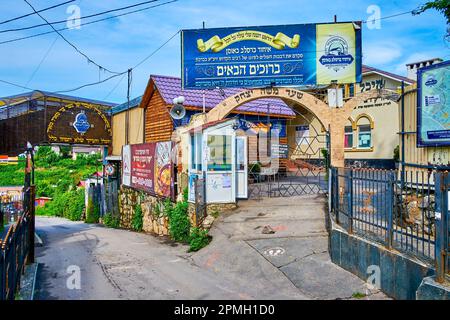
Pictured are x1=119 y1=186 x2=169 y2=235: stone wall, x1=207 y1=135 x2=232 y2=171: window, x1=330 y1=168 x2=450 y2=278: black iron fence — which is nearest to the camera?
x1=330 y1=168 x2=450 y2=278: black iron fence

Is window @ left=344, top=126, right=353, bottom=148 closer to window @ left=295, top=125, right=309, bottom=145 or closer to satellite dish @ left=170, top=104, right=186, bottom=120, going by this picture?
window @ left=295, top=125, right=309, bottom=145

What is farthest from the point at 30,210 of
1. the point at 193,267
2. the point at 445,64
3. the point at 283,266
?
the point at 445,64

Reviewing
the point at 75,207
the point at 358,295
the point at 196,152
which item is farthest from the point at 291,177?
the point at 75,207

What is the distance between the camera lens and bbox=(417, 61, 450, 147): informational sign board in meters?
9.91

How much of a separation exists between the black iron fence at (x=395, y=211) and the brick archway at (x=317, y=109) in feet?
12.2

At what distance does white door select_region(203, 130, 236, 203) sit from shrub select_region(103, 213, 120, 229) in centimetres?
938

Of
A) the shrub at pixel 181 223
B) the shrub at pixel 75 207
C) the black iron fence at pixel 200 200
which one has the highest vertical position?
the black iron fence at pixel 200 200

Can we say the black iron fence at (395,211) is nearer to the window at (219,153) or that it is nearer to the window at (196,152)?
the window at (219,153)

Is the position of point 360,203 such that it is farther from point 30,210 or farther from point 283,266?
point 30,210

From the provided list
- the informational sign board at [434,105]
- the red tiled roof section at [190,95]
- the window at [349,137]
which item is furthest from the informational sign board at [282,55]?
the window at [349,137]

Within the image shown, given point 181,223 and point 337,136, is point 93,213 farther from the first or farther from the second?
point 337,136

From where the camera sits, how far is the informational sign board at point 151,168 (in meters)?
13.6

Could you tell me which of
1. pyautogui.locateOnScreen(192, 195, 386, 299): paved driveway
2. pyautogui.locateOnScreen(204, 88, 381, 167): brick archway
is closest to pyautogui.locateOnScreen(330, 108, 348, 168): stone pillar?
pyautogui.locateOnScreen(204, 88, 381, 167): brick archway

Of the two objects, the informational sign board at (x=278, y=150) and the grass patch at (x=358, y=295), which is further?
the informational sign board at (x=278, y=150)
